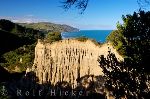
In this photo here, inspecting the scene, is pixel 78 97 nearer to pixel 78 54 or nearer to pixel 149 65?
pixel 78 54

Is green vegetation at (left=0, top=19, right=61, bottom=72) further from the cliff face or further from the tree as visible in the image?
the tree

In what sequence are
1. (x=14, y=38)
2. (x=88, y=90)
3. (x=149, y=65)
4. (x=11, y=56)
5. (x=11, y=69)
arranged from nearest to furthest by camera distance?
1. (x=149, y=65)
2. (x=88, y=90)
3. (x=11, y=69)
4. (x=11, y=56)
5. (x=14, y=38)

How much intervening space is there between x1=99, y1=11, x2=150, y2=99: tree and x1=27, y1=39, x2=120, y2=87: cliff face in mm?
28673

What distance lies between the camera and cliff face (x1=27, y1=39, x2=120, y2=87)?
47719 millimetres

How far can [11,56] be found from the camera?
101812mm

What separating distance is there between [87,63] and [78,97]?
217 inches

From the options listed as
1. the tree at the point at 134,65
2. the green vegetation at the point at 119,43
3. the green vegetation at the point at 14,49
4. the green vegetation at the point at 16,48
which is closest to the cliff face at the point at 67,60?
the green vegetation at the point at 16,48

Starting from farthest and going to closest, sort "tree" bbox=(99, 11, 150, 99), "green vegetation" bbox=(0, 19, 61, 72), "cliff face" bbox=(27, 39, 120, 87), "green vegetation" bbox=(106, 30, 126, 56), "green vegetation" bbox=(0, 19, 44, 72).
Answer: "green vegetation" bbox=(0, 19, 44, 72)
"green vegetation" bbox=(0, 19, 61, 72)
"cliff face" bbox=(27, 39, 120, 87)
"green vegetation" bbox=(106, 30, 126, 56)
"tree" bbox=(99, 11, 150, 99)

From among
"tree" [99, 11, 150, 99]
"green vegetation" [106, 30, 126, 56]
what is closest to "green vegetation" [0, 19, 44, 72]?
"green vegetation" [106, 30, 126, 56]

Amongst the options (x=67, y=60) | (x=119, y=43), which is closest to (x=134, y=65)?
(x=119, y=43)

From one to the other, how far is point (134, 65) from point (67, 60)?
41.5 meters

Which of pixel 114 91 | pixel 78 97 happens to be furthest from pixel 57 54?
pixel 114 91

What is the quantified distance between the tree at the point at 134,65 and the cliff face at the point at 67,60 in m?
28.7

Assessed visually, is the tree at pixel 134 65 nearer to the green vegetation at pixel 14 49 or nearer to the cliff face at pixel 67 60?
the cliff face at pixel 67 60
